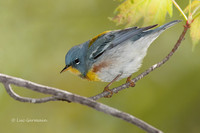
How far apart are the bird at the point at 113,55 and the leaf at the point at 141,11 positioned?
298 millimetres

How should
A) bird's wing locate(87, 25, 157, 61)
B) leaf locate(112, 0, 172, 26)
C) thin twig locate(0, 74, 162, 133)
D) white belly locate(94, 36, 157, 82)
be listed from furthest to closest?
bird's wing locate(87, 25, 157, 61)
white belly locate(94, 36, 157, 82)
leaf locate(112, 0, 172, 26)
thin twig locate(0, 74, 162, 133)

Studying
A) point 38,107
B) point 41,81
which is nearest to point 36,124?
point 38,107

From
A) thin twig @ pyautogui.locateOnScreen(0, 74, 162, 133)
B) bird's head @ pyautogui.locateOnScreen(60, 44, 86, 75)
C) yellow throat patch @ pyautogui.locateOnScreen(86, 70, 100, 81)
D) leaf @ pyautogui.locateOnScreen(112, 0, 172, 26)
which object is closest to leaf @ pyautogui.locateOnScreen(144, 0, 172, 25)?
leaf @ pyautogui.locateOnScreen(112, 0, 172, 26)

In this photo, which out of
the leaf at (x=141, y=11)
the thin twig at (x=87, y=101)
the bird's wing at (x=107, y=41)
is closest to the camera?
the thin twig at (x=87, y=101)

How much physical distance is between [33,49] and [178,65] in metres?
2.33

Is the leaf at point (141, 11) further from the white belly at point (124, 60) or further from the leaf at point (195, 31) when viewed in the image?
the white belly at point (124, 60)

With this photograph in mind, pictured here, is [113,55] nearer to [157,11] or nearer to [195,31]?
[157,11]

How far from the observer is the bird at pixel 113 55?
3.37 meters

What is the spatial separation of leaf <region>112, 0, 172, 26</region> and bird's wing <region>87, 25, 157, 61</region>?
502mm

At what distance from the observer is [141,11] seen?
113 inches

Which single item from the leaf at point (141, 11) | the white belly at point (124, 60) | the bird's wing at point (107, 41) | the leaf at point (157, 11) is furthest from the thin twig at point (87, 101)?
the bird's wing at point (107, 41)

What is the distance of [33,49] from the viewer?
195 inches

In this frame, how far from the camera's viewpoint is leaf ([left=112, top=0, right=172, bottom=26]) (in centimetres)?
281

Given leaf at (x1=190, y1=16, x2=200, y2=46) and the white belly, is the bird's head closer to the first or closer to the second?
the white belly
